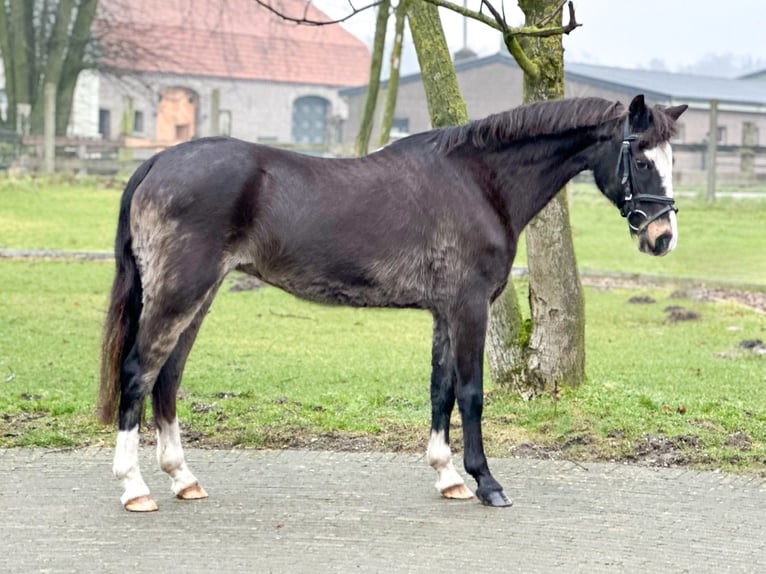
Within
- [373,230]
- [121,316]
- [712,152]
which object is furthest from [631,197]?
[712,152]

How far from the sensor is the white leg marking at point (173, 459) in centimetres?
661

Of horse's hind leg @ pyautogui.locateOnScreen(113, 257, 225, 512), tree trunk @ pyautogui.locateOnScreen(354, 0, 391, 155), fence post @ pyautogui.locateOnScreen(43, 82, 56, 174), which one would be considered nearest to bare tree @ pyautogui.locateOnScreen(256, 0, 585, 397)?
tree trunk @ pyautogui.locateOnScreen(354, 0, 391, 155)

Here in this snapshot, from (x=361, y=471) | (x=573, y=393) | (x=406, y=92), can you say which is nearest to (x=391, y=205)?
(x=361, y=471)

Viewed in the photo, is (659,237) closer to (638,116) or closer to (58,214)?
(638,116)

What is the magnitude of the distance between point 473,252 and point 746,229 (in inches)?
708

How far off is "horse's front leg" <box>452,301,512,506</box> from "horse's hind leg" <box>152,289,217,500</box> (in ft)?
4.43

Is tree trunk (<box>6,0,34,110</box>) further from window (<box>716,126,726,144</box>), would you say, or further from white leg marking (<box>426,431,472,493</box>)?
white leg marking (<box>426,431,472,493</box>)

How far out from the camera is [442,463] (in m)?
6.74

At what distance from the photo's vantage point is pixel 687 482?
6.96 m

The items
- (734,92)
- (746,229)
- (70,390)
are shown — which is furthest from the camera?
(734,92)

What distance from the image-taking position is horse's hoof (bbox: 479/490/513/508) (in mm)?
6492

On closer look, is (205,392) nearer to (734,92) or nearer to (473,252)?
(473,252)

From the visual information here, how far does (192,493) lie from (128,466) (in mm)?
405

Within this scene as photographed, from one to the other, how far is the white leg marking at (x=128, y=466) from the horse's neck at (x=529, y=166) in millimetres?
2379
